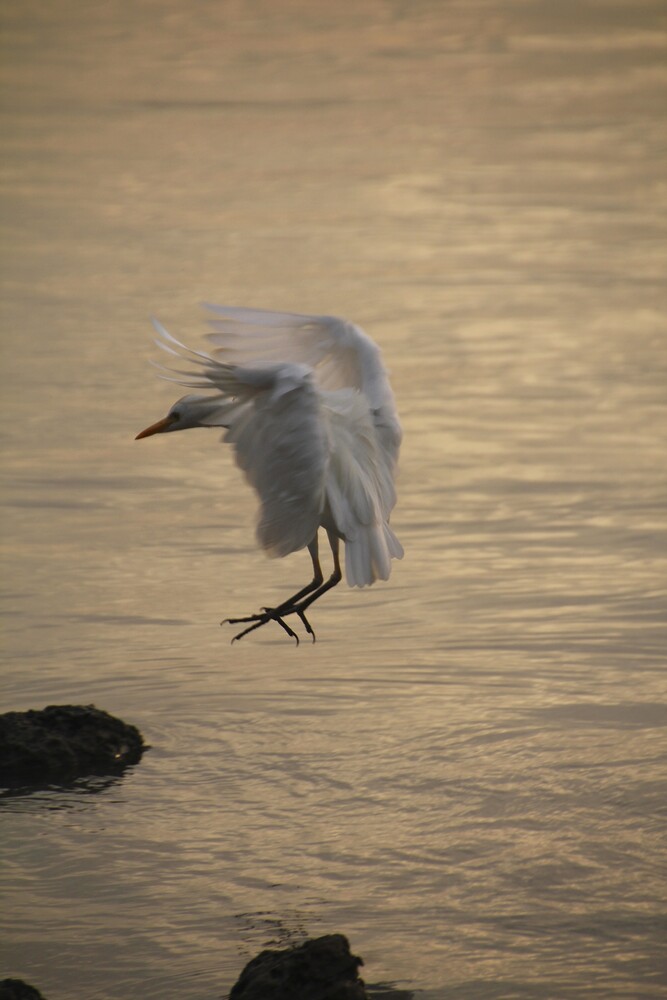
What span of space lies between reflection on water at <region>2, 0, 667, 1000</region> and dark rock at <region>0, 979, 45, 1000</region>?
2.08 feet

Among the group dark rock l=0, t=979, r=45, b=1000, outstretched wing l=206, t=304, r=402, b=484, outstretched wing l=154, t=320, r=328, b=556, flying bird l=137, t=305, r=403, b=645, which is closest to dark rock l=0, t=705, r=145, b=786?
flying bird l=137, t=305, r=403, b=645

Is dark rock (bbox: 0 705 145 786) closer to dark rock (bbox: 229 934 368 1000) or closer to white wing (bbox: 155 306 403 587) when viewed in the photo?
white wing (bbox: 155 306 403 587)

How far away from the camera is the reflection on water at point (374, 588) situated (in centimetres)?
773

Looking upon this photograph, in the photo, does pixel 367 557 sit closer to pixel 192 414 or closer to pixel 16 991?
pixel 192 414

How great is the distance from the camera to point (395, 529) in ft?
38.5

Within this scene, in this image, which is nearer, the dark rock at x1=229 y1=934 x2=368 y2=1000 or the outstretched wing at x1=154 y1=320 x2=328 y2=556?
the dark rock at x1=229 y1=934 x2=368 y2=1000

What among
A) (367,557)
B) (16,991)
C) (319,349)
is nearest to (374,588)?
(319,349)

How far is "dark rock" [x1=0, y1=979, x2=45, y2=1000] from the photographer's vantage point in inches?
252

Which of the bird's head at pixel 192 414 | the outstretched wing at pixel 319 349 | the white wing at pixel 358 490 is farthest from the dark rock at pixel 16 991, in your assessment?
the outstretched wing at pixel 319 349

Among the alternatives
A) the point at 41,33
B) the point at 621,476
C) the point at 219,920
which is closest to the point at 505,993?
the point at 219,920

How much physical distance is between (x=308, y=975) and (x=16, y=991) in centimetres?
93

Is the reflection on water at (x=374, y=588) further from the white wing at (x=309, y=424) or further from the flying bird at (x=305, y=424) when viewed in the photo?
the white wing at (x=309, y=424)

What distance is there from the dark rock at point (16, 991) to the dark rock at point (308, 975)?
0.67 m

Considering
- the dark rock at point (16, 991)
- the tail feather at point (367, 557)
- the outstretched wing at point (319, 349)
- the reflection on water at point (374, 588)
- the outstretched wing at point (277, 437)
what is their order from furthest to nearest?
the outstretched wing at point (319, 349)
the tail feather at point (367, 557)
the outstretched wing at point (277, 437)
the reflection on water at point (374, 588)
the dark rock at point (16, 991)
